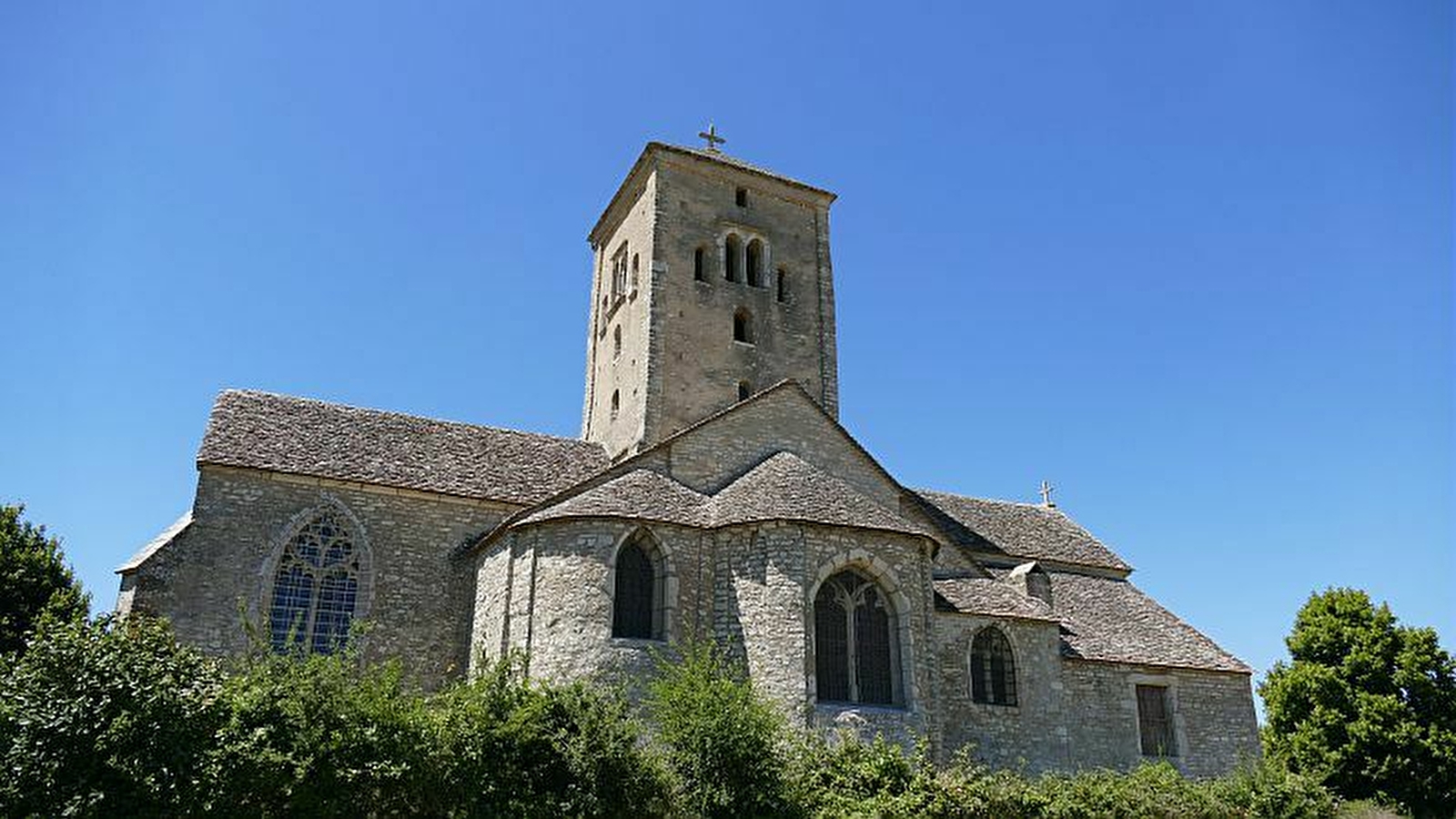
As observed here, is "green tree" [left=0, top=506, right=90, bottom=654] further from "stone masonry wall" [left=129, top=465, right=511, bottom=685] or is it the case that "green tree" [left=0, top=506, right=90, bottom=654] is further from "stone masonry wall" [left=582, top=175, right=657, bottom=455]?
"stone masonry wall" [left=582, top=175, right=657, bottom=455]

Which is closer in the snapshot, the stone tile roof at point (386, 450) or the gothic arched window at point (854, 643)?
the gothic arched window at point (854, 643)

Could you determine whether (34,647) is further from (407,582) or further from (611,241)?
(611,241)

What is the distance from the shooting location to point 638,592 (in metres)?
20.0

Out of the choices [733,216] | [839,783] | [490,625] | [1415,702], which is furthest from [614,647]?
[1415,702]

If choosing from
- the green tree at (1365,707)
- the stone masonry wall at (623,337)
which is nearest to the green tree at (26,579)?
the stone masonry wall at (623,337)

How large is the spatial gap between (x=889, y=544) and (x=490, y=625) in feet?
27.5

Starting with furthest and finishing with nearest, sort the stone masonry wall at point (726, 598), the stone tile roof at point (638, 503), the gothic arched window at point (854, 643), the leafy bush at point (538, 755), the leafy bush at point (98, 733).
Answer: the stone tile roof at point (638, 503) < the gothic arched window at point (854, 643) < the stone masonry wall at point (726, 598) < the leafy bush at point (538, 755) < the leafy bush at point (98, 733)

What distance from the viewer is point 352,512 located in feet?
74.1

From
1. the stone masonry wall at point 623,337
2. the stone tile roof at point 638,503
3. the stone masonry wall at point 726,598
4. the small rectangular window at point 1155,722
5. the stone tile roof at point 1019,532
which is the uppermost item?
the stone masonry wall at point 623,337

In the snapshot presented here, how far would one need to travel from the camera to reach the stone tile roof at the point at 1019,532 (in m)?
29.2

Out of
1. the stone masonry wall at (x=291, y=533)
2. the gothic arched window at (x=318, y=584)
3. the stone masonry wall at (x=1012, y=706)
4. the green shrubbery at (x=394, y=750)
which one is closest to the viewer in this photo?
the green shrubbery at (x=394, y=750)

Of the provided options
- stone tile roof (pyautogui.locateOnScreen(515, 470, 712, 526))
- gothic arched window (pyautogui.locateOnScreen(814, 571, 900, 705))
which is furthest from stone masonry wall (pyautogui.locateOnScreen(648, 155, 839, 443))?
gothic arched window (pyautogui.locateOnScreen(814, 571, 900, 705))

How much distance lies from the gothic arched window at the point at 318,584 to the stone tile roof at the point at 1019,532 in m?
15.5

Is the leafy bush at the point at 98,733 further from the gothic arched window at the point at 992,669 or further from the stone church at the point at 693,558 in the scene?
the gothic arched window at the point at 992,669
